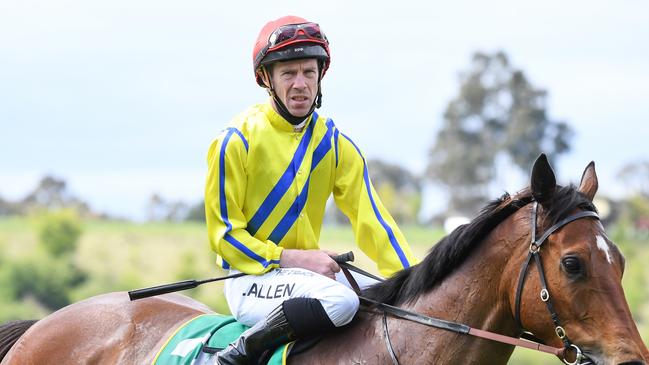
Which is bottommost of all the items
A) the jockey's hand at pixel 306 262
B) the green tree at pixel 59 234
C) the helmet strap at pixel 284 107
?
the green tree at pixel 59 234

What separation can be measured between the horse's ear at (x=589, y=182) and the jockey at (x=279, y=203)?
1.15m

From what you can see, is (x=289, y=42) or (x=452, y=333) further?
(x=289, y=42)

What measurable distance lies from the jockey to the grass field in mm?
27496

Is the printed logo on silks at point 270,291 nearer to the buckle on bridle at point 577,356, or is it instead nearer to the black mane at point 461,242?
the black mane at point 461,242

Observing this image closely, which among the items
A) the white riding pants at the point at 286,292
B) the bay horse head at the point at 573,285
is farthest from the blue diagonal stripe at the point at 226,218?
the bay horse head at the point at 573,285

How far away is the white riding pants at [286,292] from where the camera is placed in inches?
201

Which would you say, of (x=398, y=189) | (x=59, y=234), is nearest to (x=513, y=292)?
(x=59, y=234)

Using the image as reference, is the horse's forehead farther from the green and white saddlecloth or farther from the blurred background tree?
the blurred background tree

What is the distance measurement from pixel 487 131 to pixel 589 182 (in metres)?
47.2

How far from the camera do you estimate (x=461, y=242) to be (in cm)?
494

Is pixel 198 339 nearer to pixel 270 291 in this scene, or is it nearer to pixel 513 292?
A: pixel 270 291

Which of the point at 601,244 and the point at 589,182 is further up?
the point at 589,182

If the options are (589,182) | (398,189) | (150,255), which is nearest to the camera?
(589,182)

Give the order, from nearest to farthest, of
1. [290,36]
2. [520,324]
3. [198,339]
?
[520,324], [290,36], [198,339]
